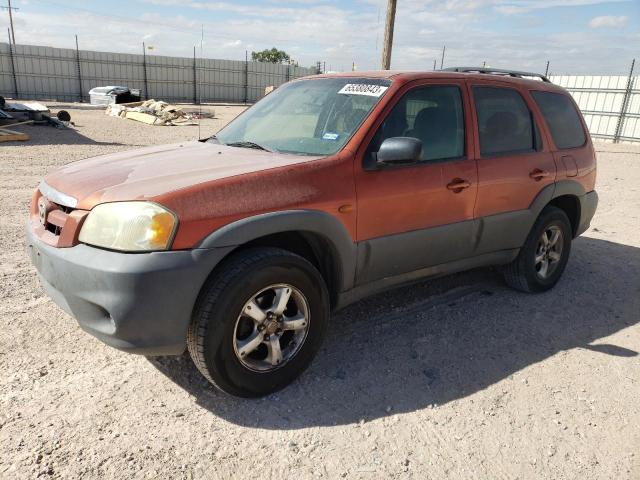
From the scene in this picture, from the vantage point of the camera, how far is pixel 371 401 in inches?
116

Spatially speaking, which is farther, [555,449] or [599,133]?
[599,133]

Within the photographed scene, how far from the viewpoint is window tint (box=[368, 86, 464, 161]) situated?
3354 millimetres

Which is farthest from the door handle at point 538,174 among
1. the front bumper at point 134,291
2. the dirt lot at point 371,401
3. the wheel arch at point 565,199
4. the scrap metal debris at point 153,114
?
the scrap metal debris at point 153,114

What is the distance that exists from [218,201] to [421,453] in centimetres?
159

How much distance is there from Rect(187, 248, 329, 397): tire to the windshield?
0.83m

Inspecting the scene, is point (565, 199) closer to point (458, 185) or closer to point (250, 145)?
point (458, 185)

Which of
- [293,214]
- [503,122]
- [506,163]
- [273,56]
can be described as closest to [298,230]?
[293,214]

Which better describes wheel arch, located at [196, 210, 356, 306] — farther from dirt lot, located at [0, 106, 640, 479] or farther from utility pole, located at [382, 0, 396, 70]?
utility pole, located at [382, 0, 396, 70]

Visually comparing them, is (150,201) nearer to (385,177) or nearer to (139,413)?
(139,413)

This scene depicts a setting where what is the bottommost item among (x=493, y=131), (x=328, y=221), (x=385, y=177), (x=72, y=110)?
(x=72, y=110)

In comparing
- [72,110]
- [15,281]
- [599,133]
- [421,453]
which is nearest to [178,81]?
[72,110]

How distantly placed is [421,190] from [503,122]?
1.20m

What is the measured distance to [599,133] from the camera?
68.0 ft

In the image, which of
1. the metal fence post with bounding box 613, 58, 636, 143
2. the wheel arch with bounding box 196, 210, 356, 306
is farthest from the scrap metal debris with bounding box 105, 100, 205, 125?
the wheel arch with bounding box 196, 210, 356, 306
